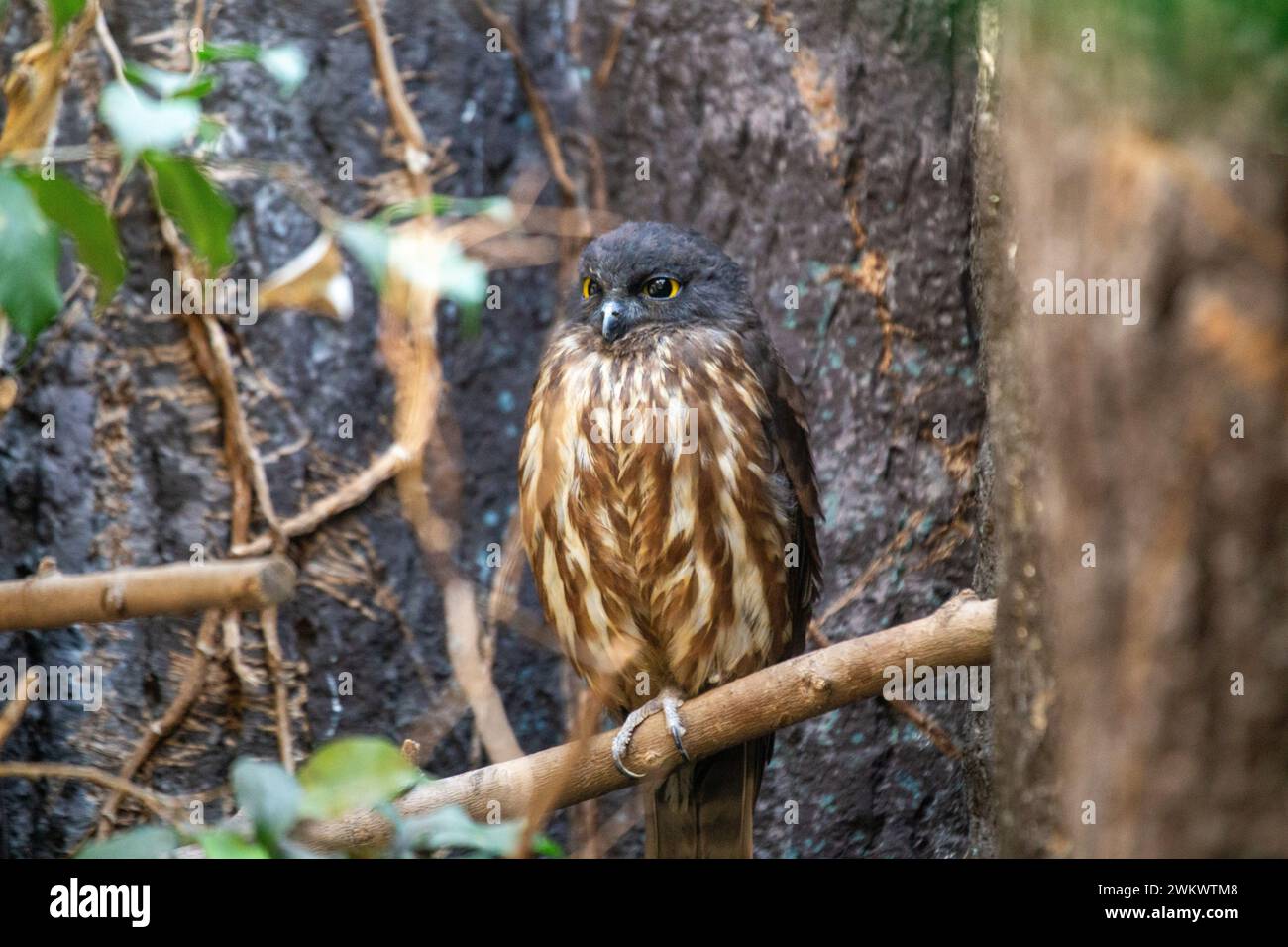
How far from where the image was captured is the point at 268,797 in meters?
1.19

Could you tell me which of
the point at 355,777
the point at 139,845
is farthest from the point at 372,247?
the point at 139,845

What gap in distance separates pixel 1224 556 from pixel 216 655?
2.20 meters

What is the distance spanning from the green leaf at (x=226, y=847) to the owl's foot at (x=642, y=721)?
1.06m

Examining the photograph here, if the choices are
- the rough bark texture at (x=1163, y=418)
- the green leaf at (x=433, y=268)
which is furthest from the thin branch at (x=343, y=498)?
the rough bark texture at (x=1163, y=418)

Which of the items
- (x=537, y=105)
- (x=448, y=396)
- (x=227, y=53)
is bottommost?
(x=448, y=396)

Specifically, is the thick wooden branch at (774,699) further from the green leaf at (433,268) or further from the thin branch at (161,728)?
the thin branch at (161,728)

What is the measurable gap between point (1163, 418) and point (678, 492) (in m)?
1.36

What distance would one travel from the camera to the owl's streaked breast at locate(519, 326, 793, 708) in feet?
7.83

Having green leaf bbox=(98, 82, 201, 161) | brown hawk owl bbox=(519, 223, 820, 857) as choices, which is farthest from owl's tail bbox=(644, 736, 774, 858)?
green leaf bbox=(98, 82, 201, 161)

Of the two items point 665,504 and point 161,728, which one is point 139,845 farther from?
point 161,728

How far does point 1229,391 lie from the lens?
104 centimetres

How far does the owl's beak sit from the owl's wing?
26cm

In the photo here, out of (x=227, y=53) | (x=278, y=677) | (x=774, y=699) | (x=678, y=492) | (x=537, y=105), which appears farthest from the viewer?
(x=537, y=105)
